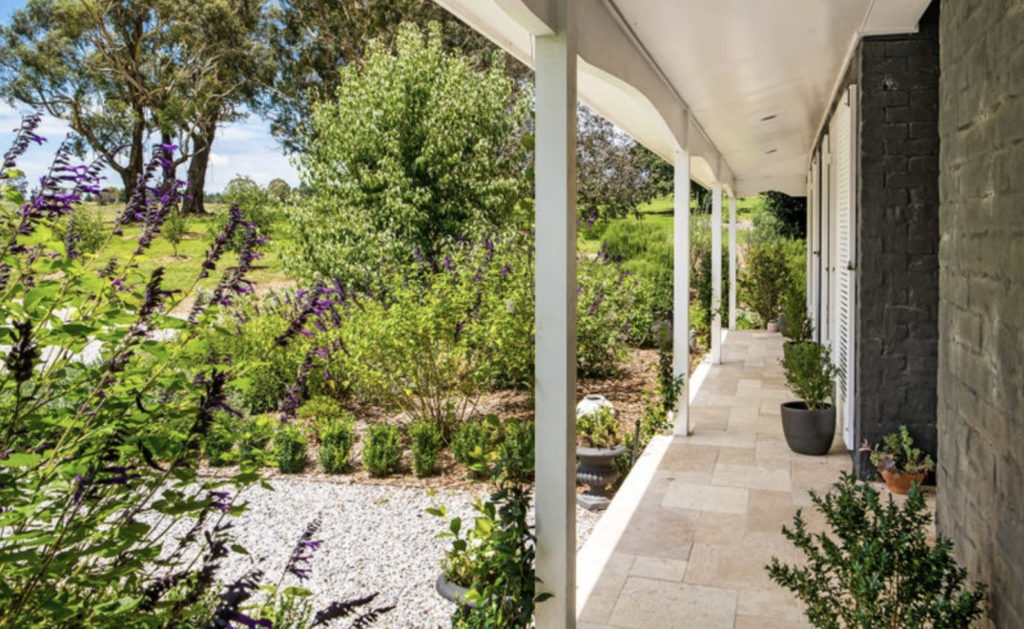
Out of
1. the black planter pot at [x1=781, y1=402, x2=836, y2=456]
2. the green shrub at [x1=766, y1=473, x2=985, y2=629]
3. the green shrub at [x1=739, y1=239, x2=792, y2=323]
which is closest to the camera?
the green shrub at [x1=766, y1=473, x2=985, y2=629]

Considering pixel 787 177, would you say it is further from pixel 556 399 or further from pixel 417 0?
pixel 556 399

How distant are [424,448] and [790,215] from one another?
45.8 feet

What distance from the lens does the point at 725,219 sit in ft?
72.9

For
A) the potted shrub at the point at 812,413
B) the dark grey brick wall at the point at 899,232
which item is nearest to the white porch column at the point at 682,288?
the potted shrub at the point at 812,413

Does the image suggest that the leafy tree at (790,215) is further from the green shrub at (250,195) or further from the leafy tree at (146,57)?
the leafy tree at (146,57)

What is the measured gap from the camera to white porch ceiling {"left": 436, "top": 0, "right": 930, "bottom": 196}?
2881 mm

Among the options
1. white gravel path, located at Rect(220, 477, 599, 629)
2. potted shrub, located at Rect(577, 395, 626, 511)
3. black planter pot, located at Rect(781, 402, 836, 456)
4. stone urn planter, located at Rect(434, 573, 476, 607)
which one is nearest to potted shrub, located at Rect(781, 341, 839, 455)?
black planter pot, located at Rect(781, 402, 836, 456)

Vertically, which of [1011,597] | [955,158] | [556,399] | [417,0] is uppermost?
[417,0]

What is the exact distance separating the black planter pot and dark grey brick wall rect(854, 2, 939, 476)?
2.38 feet

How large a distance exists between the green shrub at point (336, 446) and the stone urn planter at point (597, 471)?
1.78 m

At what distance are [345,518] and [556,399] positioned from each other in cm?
286

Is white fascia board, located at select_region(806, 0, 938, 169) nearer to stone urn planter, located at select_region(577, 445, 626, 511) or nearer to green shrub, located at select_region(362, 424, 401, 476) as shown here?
stone urn planter, located at select_region(577, 445, 626, 511)

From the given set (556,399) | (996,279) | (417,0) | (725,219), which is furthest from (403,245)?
(725,219)

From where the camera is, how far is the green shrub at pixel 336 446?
5801 mm
